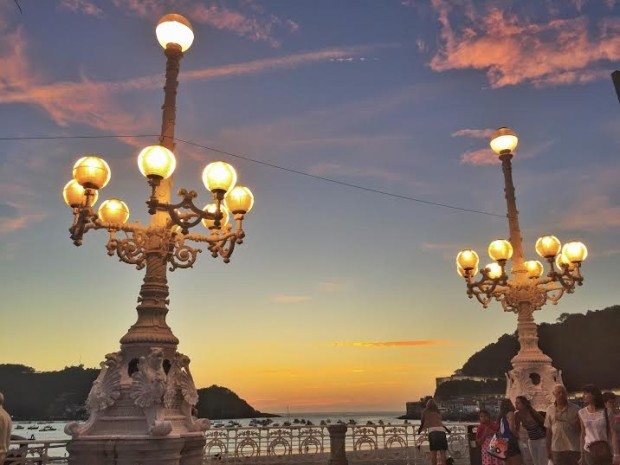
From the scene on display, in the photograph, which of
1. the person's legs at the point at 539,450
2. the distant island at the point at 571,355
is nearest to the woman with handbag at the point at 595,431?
the person's legs at the point at 539,450

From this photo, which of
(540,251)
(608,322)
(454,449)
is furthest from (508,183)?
(608,322)

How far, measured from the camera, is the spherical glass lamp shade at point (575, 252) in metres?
11.6

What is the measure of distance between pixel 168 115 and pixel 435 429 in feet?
26.4

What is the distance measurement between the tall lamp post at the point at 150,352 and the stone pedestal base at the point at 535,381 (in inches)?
280

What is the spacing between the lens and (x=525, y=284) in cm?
1196

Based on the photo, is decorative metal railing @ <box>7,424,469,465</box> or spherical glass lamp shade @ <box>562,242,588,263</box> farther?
decorative metal railing @ <box>7,424,469,465</box>

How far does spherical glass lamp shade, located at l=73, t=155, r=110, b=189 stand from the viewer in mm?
7215

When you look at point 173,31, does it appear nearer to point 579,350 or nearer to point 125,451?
point 125,451

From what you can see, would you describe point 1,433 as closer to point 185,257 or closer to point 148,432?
point 148,432

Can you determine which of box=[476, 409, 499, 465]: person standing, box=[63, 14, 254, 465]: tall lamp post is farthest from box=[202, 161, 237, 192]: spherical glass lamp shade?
box=[476, 409, 499, 465]: person standing

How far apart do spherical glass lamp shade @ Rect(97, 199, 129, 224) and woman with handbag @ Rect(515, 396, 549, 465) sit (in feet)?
24.5

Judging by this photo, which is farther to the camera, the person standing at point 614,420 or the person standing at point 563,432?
the person standing at point 563,432

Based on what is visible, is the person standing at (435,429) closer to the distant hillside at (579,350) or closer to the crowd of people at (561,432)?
the crowd of people at (561,432)

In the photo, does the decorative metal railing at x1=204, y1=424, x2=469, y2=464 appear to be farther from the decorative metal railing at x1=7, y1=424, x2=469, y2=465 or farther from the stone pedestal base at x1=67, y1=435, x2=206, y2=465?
the stone pedestal base at x1=67, y1=435, x2=206, y2=465
